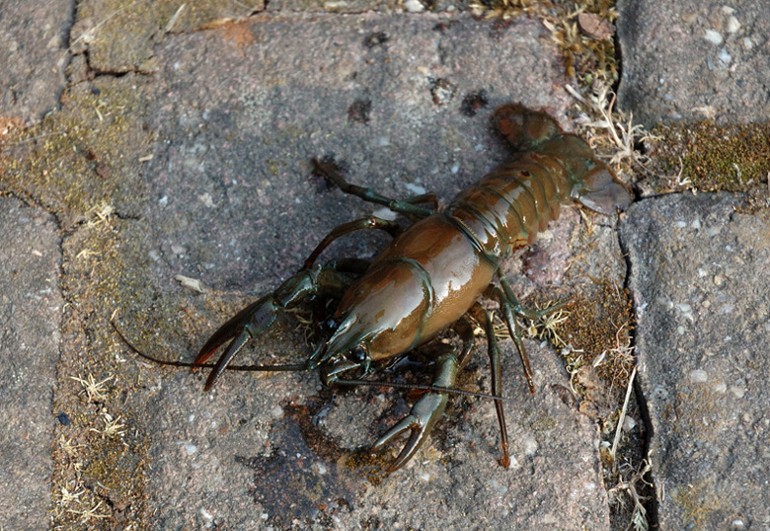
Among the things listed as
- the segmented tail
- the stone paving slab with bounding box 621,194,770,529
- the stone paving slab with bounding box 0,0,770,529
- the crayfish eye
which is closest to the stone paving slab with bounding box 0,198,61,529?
the stone paving slab with bounding box 0,0,770,529

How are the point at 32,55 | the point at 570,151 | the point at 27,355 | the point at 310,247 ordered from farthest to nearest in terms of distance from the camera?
the point at 32,55
the point at 570,151
the point at 310,247
the point at 27,355

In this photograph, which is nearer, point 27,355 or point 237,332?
point 237,332

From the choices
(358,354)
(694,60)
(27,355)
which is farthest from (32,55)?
(694,60)

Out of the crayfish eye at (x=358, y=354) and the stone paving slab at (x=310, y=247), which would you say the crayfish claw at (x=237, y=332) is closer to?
the stone paving slab at (x=310, y=247)

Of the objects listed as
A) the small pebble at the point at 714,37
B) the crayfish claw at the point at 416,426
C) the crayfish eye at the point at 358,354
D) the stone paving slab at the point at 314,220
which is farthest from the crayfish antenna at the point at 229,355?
the small pebble at the point at 714,37

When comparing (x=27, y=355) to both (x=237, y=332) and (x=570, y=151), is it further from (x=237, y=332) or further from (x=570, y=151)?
(x=570, y=151)

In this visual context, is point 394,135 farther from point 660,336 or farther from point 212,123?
point 660,336
